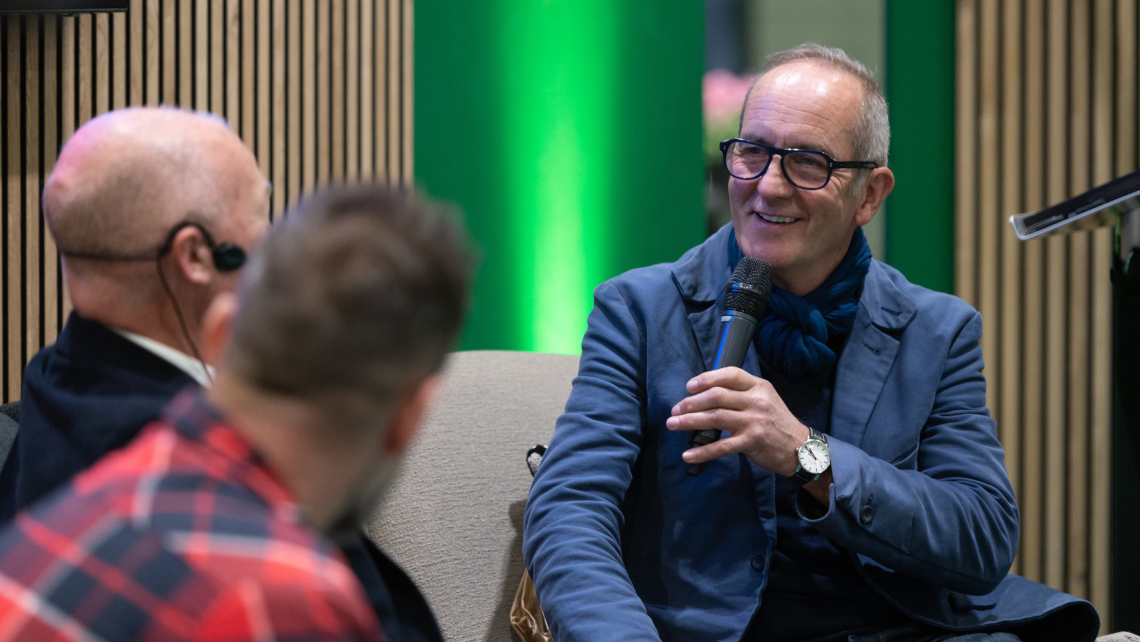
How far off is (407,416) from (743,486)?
128cm

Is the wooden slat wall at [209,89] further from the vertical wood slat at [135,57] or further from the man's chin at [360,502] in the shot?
the man's chin at [360,502]

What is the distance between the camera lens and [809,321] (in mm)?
1948

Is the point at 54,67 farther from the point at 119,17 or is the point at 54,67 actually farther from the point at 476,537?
the point at 476,537

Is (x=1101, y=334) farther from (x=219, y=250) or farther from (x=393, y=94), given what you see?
(x=219, y=250)

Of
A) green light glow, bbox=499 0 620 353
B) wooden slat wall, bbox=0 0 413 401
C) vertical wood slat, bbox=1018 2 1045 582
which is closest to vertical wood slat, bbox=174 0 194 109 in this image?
wooden slat wall, bbox=0 0 413 401

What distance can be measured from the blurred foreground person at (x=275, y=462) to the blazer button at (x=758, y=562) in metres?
1.25

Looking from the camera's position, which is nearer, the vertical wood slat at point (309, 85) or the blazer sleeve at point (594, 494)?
the blazer sleeve at point (594, 494)

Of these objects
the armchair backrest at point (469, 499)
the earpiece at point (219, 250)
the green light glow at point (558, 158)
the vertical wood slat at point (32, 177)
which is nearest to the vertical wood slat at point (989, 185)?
the green light glow at point (558, 158)

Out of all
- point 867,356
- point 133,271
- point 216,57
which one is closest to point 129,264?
point 133,271

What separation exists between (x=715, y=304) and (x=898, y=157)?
2411 mm

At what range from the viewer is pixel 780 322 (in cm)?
197

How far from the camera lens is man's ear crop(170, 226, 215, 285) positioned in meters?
1.24

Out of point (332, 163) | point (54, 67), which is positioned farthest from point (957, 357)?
point (54, 67)

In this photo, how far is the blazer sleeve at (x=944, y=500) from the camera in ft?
5.67
